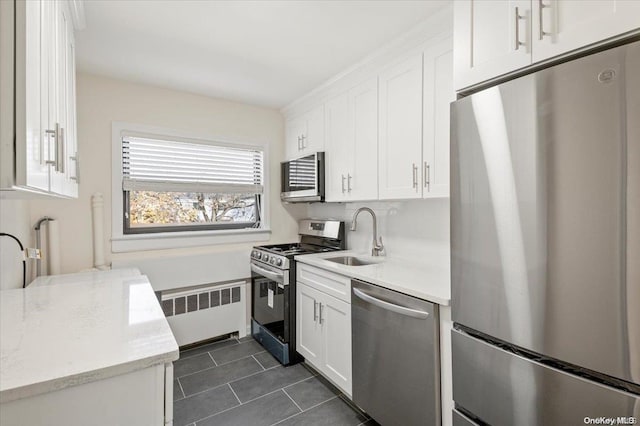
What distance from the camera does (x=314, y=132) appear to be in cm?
297

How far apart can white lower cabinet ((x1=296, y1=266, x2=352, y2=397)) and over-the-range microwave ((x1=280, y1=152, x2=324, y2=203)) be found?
81 centimetres

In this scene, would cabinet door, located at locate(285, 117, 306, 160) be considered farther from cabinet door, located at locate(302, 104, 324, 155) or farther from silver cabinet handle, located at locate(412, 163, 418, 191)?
silver cabinet handle, located at locate(412, 163, 418, 191)

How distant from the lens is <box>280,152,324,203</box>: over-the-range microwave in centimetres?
280

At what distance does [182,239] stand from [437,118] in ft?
7.95

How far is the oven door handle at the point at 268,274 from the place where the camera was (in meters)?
2.64

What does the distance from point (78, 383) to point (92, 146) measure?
2306mm

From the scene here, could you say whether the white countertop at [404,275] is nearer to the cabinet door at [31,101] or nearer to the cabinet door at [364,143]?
the cabinet door at [364,143]

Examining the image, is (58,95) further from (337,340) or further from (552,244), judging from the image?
(337,340)

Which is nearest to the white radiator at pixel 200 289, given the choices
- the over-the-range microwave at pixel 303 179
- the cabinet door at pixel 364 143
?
the over-the-range microwave at pixel 303 179

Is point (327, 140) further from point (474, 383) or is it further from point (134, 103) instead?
point (474, 383)

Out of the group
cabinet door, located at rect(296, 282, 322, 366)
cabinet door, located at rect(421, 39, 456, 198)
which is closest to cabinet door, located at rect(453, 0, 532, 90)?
cabinet door, located at rect(421, 39, 456, 198)

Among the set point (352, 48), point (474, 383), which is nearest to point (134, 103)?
point (352, 48)

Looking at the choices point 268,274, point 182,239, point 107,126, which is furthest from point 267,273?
point 107,126

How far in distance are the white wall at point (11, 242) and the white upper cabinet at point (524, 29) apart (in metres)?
2.42
